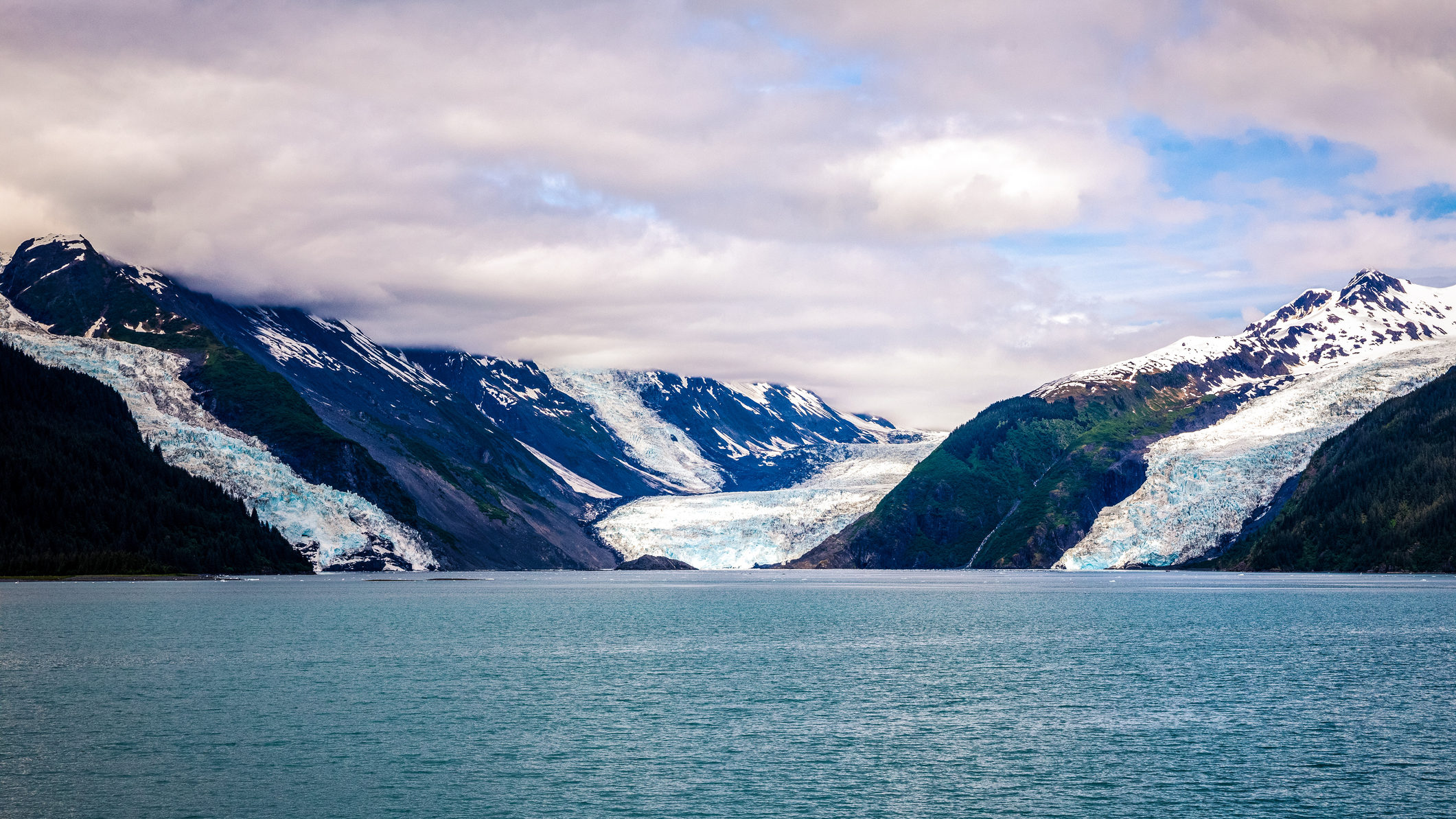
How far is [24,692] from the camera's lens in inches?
2569

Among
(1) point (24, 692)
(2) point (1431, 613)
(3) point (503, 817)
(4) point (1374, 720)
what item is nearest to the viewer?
(3) point (503, 817)

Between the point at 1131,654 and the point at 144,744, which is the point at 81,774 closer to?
the point at 144,744

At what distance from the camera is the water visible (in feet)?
141

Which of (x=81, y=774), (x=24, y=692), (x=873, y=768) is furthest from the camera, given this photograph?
(x=24, y=692)

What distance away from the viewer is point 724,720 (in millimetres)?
60281

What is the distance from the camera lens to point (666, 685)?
242 ft

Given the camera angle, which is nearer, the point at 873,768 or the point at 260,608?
the point at 873,768

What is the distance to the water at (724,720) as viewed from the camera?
42938 millimetres

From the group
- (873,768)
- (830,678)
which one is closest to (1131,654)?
(830,678)

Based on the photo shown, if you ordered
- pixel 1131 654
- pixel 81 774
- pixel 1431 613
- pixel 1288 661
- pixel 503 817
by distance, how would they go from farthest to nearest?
1. pixel 1431 613
2. pixel 1131 654
3. pixel 1288 661
4. pixel 81 774
5. pixel 503 817

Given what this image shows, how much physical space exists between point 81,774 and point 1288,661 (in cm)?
7399

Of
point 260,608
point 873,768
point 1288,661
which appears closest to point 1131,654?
point 1288,661

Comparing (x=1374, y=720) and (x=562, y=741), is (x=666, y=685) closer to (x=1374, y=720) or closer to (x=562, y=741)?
(x=562, y=741)

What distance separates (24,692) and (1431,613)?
126984 mm
